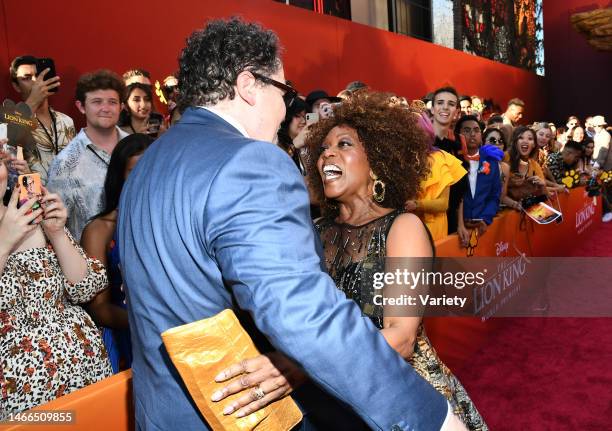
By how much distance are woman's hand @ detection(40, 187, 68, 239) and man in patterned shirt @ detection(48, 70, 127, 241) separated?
113cm

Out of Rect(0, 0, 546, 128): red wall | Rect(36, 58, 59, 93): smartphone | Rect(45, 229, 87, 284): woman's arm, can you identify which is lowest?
Rect(45, 229, 87, 284): woman's arm

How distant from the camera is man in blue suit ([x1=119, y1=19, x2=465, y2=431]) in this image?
2.98 ft

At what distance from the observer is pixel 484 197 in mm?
4281

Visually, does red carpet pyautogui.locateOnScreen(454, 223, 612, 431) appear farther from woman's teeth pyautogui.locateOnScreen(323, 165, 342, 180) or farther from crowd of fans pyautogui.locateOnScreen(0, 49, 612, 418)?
woman's teeth pyautogui.locateOnScreen(323, 165, 342, 180)

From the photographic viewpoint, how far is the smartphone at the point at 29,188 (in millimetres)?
1917

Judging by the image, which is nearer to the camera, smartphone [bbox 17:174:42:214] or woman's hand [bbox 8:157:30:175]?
smartphone [bbox 17:174:42:214]

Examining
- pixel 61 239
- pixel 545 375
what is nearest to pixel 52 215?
pixel 61 239

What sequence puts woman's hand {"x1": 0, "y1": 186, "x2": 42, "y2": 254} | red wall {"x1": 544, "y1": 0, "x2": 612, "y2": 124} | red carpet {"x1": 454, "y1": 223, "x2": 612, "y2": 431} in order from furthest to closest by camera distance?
red wall {"x1": 544, "y1": 0, "x2": 612, "y2": 124}, red carpet {"x1": 454, "y1": 223, "x2": 612, "y2": 431}, woman's hand {"x1": 0, "y1": 186, "x2": 42, "y2": 254}

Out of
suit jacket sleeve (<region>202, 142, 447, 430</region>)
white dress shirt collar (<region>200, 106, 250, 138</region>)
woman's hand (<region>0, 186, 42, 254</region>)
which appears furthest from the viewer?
woman's hand (<region>0, 186, 42, 254</region>)

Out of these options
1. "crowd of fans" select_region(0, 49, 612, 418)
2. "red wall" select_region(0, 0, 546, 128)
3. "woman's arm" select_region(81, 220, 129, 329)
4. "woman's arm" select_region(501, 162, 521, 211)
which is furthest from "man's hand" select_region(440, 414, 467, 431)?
"woman's arm" select_region(501, 162, 521, 211)

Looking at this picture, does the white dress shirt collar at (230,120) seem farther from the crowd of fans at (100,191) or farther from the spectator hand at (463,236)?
the spectator hand at (463,236)

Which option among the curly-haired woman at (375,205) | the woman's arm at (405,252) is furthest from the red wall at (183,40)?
the woman's arm at (405,252)

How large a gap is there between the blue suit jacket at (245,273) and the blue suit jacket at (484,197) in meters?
3.30

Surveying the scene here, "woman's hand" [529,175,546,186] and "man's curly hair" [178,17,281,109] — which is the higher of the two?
"man's curly hair" [178,17,281,109]
